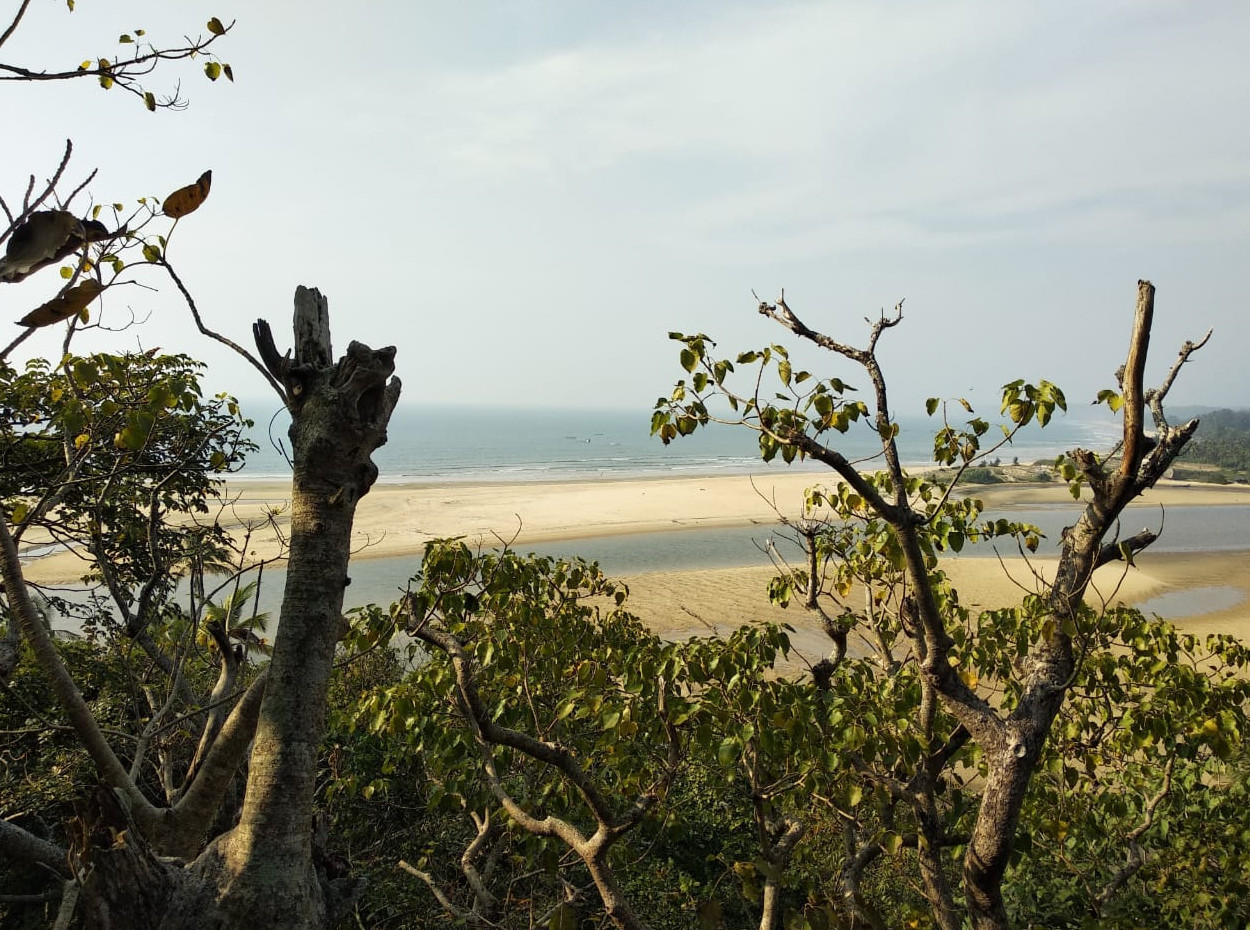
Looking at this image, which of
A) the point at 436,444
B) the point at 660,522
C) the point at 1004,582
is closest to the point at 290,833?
the point at 1004,582

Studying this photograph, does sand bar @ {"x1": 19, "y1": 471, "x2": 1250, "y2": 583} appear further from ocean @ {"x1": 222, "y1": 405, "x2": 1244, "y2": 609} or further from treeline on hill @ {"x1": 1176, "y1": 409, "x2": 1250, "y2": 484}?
treeline on hill @ {"x1": 1176, "y1": 409, "x2": 1250, "y2": 484}

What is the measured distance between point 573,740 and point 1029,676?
2716 millimetres

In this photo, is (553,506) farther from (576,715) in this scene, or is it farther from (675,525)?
(576,715)

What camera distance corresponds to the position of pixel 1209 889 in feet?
18.3

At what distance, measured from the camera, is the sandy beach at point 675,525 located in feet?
79.7

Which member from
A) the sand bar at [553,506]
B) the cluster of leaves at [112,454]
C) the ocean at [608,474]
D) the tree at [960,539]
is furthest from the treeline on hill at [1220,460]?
the cluster of leaves at [112,454]

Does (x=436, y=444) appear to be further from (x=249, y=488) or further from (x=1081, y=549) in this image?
(x=1081, y=549)

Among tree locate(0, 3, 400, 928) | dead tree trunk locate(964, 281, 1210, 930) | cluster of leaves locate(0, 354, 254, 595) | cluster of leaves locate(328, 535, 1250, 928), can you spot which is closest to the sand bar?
cluster of leaves locate(0, 354, 254, 595)

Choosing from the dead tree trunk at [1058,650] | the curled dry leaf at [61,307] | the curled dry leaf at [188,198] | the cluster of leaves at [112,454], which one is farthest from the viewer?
the cluster of leaves at [112,454]

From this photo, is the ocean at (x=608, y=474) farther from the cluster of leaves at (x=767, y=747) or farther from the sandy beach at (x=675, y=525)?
the sandy beach at (x=675, y=525)

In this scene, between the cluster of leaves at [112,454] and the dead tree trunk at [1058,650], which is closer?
the dead tree trunk at [1058,650]

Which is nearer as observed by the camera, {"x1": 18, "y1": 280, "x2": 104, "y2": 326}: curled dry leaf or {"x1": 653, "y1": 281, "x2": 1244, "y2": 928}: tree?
{"x1": 18, "y1": 280, "x2": 104, "y2": 326}: curled dry leaf

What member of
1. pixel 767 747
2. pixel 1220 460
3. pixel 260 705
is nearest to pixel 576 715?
pixel 767 747

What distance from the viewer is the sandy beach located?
2428 centimetres
